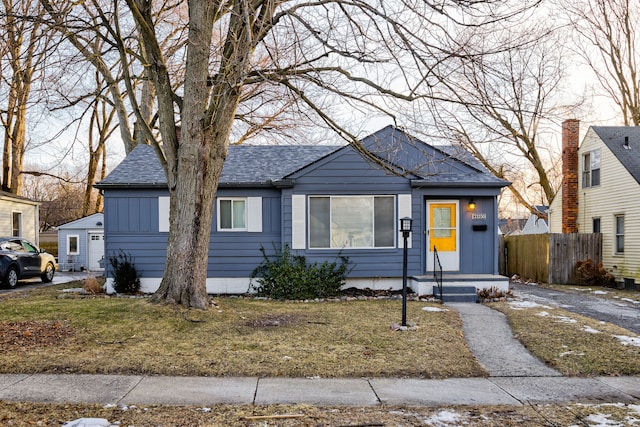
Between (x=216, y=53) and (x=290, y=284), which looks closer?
(x=216, y=53)

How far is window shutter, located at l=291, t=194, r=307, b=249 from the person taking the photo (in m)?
12.4

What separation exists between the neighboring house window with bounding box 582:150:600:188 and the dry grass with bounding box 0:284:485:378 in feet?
38.5

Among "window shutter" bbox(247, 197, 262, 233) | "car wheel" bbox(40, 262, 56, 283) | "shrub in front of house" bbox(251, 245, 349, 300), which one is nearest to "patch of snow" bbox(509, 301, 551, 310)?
"shrub in front of house" bbox(251, 245, 349, 300)

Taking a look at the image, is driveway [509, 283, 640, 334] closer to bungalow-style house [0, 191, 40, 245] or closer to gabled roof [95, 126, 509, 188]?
gabled roof [95, 126, 509, 188]

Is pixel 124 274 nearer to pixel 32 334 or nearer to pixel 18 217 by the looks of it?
pixel 32 334

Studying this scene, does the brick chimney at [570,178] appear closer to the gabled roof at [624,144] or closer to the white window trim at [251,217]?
the gabled roof at [624,144]

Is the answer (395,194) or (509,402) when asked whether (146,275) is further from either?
(509,402)

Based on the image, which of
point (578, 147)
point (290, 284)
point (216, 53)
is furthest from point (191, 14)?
point (578, 147)

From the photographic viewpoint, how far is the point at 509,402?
4875mm

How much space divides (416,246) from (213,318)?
6151 mm

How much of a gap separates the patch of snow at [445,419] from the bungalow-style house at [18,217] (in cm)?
2041

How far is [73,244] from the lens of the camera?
75.6 ft

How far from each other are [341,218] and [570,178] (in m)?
11.6

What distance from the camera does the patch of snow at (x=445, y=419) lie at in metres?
4.21
